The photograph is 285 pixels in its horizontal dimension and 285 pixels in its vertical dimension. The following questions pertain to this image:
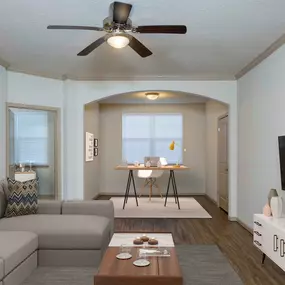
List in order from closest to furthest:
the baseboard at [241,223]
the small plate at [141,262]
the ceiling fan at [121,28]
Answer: the small plate at [141,262] → the ceiling fan at [121,28] → the baseboard at [241,223]

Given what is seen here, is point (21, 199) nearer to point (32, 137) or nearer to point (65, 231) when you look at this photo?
point (65, 231)

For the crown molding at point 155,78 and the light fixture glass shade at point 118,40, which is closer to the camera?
the light fixture glass shade at point 118,40

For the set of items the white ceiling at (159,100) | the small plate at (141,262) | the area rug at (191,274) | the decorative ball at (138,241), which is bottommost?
the area rug at (191,274)

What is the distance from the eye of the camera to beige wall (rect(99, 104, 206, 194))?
383 inches

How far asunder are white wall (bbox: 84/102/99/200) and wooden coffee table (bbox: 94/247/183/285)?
497 cm

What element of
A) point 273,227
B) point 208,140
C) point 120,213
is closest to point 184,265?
point 273,227

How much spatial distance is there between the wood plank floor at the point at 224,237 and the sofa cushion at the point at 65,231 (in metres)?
1.51

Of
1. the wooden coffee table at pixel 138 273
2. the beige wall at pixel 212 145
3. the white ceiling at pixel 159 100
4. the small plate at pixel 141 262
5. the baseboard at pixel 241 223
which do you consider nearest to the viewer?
the wooden coffee table at pixel 138 273

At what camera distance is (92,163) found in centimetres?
846

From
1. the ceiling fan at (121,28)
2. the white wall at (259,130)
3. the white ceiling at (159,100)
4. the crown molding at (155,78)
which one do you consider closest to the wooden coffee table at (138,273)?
the ceiling fan at (121,28)

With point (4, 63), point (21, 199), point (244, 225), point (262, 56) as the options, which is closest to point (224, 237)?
point (244, 225)

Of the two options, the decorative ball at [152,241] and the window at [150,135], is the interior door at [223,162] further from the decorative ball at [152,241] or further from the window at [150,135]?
the decorative ball at [152,241]

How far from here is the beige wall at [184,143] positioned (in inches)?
383

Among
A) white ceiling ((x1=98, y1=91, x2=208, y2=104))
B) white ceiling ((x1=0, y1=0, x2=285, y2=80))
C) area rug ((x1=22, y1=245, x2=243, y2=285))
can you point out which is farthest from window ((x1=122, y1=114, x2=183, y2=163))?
area rug ((x1=22, y1=245, x2=243, y2=285))
